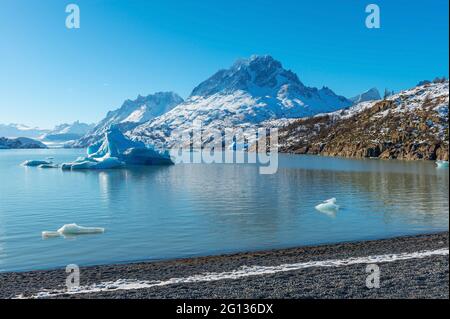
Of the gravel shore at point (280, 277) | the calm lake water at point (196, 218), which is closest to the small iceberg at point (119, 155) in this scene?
the calm lake water at point (196, 218)

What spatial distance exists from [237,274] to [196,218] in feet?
66.6

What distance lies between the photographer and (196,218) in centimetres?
4100

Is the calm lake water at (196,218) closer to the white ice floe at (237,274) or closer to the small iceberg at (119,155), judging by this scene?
the white ice floe at (237,274)

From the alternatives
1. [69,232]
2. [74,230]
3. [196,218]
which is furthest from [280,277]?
[196,218]

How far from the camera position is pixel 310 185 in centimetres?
7125

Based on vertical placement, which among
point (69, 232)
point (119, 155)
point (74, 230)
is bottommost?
point (69, 232)

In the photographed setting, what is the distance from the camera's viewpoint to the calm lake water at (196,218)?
96.3ft

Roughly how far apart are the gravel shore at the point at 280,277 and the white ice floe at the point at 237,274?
55cm

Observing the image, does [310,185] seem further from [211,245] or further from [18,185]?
[18,185]

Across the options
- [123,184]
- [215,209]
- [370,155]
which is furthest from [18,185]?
[370,155]

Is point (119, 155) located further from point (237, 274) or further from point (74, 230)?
point (237, 274)

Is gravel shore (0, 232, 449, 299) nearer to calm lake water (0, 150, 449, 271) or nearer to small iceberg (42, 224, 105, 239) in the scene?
calm lake water (0, 150, 449, 271)

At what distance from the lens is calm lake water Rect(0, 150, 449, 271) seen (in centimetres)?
2934

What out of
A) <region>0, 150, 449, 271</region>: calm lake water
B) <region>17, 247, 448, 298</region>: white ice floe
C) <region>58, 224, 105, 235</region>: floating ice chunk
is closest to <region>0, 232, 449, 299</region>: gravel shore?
<region>17, 247, 448, 298</region>: white ice floe
